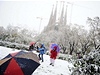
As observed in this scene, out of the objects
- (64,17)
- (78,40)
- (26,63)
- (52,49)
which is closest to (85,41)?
(78,40)

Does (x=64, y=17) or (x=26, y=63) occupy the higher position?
(x=64, y=17)

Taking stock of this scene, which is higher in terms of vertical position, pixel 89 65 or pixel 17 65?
pixel 89 65

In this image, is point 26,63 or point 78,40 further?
point 78,40

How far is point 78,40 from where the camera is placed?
30.4 metres

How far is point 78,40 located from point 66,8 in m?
55.3

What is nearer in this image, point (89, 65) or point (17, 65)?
point (89, 65)

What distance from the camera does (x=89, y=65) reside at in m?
2.85

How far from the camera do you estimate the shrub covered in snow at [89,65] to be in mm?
2803

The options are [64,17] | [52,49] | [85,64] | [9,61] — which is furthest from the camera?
[64,17]

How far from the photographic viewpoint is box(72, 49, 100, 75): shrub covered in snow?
2803 mm

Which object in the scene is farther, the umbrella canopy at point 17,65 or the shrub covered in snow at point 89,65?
the umbrella canopy at point 17,65

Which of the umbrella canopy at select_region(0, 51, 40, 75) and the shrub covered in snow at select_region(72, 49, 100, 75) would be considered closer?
the shrub covered in snow at select_region(72, 49, 100, 75)

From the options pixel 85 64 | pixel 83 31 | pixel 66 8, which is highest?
pixel 66 8

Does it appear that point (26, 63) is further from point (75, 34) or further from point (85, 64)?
point (75, 34)
